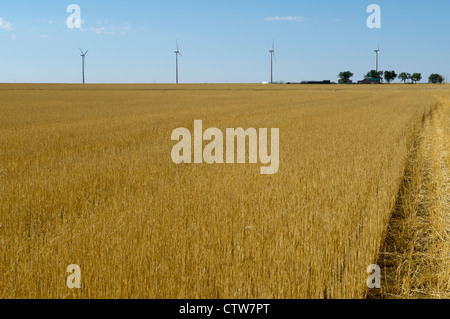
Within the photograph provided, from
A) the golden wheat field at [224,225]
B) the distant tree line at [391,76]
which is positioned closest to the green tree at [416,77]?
the distant tree line at [391,76]

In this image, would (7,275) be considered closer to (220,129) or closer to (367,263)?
(367,263)

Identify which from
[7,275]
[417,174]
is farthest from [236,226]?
[417,174]

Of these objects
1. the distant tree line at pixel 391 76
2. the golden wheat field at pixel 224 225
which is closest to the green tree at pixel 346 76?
the distant tree line at pixel 391 76

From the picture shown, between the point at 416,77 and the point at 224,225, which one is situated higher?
the point at 416,77

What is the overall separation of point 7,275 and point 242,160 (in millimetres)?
6125

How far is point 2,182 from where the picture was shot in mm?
7590

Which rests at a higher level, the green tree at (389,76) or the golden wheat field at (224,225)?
the green tree at (389,76)

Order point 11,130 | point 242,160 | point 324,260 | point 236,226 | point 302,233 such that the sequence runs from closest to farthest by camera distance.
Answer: point 324,260 < point 302,233 < point 236,226 < point 242,160 < point 11,130

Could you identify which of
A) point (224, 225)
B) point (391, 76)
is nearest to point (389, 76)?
point (391, 76)

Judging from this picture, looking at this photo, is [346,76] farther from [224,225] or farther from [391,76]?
[224,225]

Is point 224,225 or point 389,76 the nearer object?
point 224,225

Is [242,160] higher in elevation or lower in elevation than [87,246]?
higher

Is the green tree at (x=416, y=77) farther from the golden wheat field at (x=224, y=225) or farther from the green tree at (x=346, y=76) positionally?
the golden wheat field at (x=224, y=225)

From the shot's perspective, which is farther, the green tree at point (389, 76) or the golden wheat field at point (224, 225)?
the green tree at point (389, 76)
